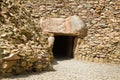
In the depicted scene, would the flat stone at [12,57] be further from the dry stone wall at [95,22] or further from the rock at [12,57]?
the dry stone wall at [95,22]

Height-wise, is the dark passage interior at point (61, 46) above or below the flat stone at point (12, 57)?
below

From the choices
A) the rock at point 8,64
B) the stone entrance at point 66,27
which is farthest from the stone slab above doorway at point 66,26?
the rock at point 8,64

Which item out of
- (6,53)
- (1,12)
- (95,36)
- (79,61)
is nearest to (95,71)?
(79,61)

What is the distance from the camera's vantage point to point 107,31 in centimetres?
795

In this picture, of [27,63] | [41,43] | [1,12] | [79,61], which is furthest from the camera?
[79,61]

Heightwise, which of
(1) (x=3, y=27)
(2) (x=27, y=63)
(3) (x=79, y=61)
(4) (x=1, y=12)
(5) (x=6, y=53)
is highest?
(4) (x=1, y=12)

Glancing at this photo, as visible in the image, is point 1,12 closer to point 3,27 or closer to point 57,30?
point 3,27

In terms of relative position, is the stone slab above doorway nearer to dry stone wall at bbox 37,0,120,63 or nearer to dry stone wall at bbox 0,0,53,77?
dry stone wall at bbox 37,0,120,63

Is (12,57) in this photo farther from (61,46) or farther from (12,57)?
(61,46)

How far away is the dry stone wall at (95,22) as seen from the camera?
782 centimetres

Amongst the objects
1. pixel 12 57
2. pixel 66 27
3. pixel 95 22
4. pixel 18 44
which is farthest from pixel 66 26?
pixel 12 57

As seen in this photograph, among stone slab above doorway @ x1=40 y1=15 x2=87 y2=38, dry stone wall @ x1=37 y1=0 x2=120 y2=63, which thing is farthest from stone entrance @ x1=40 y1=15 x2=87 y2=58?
dry stone wall @ x1=37 y1=0 x2=120 y2=63

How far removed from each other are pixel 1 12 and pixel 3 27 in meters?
0.71

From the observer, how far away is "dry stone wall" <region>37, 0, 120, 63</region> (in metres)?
7.82
